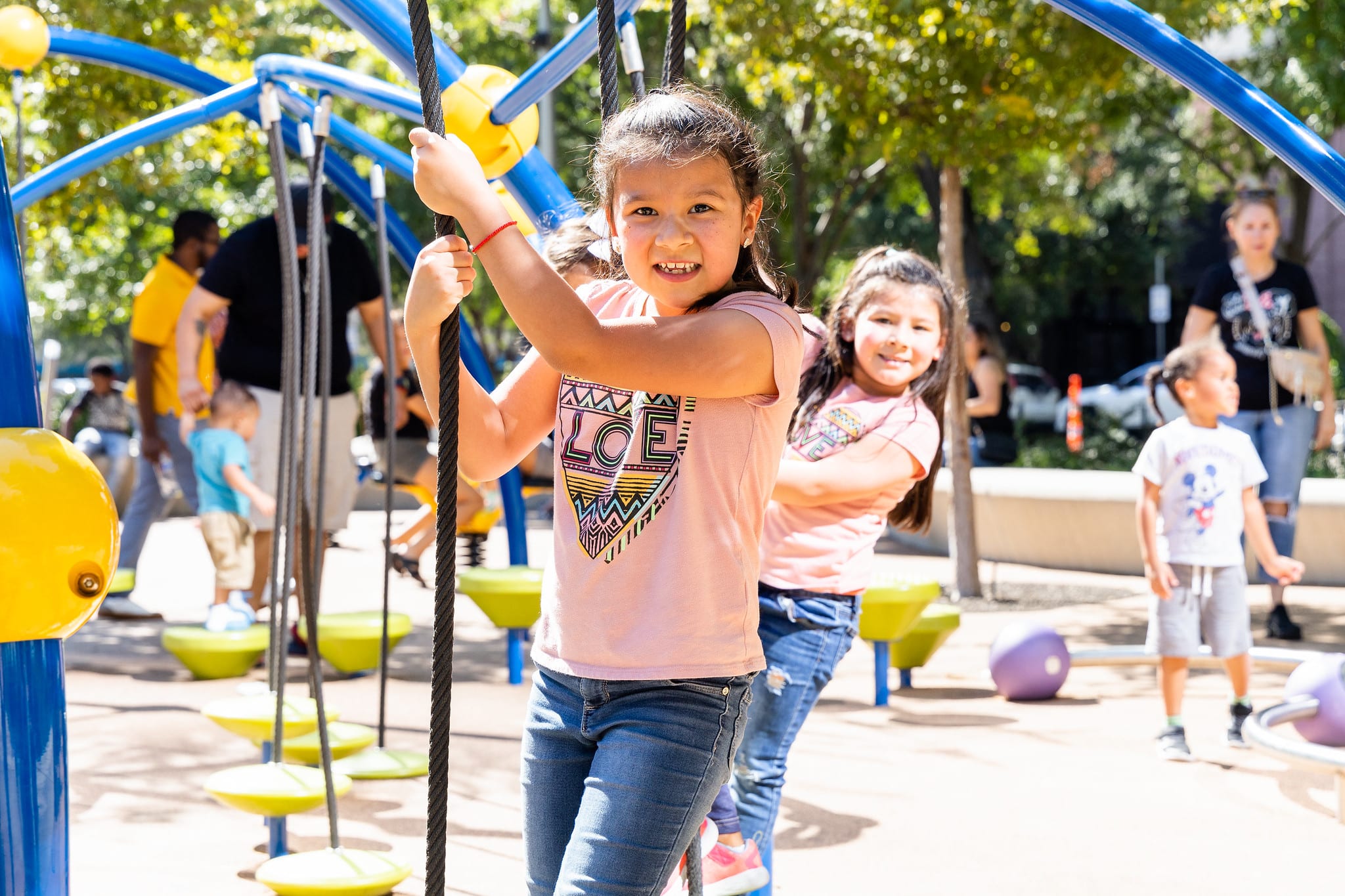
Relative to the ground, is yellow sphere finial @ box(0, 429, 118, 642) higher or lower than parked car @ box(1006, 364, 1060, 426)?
higher

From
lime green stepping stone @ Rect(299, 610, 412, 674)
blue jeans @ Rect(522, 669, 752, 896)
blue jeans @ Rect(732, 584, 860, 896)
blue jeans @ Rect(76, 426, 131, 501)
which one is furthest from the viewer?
blue jeans @ Rect(76, 426, 131, 501)

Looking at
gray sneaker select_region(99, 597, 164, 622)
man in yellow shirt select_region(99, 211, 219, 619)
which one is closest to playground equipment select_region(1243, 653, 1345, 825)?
man in yellow shirt select_region(99, 211, 219, 619)

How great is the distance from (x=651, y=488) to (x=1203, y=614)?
11.2ft

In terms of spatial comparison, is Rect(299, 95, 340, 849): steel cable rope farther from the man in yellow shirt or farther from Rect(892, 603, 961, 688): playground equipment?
the man in yellow shirt

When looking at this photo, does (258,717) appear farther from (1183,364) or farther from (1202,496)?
(1183,364)

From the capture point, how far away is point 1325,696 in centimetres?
470

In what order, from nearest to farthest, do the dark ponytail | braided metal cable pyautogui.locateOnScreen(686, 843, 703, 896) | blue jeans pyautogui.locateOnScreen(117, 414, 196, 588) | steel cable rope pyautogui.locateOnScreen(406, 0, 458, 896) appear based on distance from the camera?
steel cable rope pyautogui.locateOnScreen(406, 0, 458, 896), braided metal cable pyautogui.locateOnScreen(686, 843, 703, 896), the dark ponytail, blue jeans pyautogui.locateOnScreen(117, 414, 196, 588)

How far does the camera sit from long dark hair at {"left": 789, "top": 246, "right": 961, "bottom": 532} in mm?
3207

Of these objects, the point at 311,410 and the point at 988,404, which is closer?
the point at 311,410

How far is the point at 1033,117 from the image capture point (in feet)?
25.2

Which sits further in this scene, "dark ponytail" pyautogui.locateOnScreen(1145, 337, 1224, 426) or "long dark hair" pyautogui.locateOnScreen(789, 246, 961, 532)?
"dark ponytail" pyautogui.locateOnScreen(1145, 337, 1224, 426)

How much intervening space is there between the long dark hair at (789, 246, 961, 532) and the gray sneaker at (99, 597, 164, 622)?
18.5 ft

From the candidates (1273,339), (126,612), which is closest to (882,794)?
(1273,339)

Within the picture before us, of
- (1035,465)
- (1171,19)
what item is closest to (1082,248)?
(1035,465)
